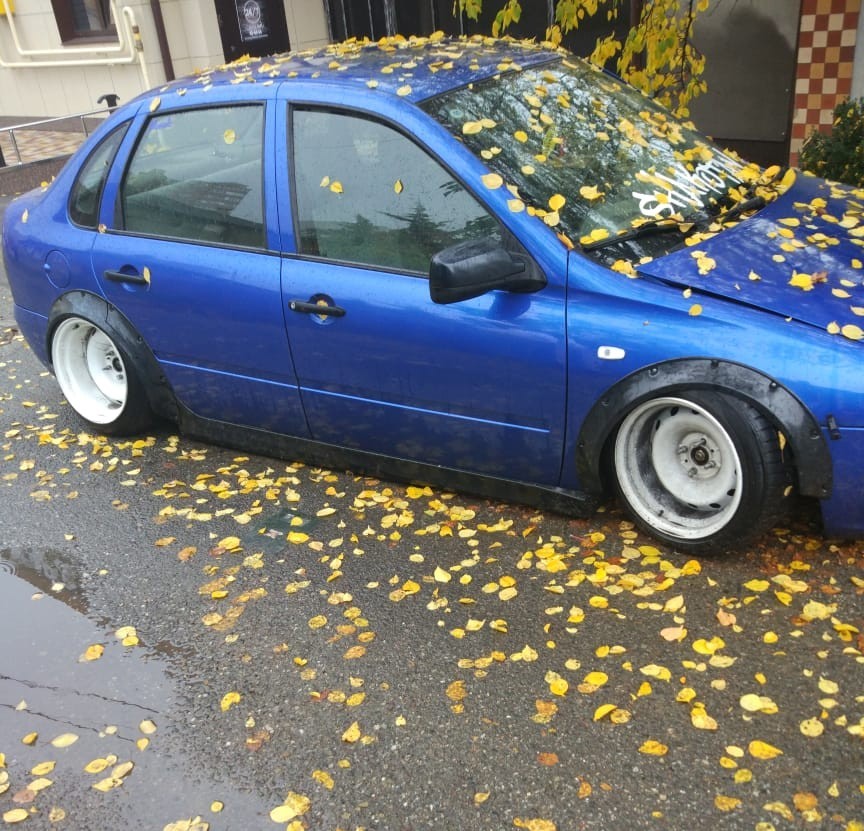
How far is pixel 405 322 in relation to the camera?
3.64 metres

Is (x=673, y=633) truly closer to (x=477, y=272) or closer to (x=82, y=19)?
(x=477, y=272)

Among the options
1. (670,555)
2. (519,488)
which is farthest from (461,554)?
(670,555)

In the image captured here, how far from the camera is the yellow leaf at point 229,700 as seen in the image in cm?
306

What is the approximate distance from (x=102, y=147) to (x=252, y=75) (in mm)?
911

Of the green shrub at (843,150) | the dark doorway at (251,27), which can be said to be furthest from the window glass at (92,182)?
the dark doorway at (251,27)

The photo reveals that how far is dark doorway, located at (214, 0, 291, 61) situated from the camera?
12.3m

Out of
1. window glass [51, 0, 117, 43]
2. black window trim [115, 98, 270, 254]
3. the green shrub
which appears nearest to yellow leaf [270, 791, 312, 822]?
black window trim [115, 98, 270, 254]

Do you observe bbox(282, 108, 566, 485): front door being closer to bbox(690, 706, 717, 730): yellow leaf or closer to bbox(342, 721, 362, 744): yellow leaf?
bbox(690, 706, 717, 730): yellow leaf

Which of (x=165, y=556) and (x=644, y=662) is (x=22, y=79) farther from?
(x=644, y=662)

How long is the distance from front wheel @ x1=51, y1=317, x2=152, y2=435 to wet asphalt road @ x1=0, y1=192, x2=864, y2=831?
0.73 meters

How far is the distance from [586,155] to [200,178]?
1.64m

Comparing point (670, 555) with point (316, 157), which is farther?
point (316, 157)

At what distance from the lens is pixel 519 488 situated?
12.3 ft

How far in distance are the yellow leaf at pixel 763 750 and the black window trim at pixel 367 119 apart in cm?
176
